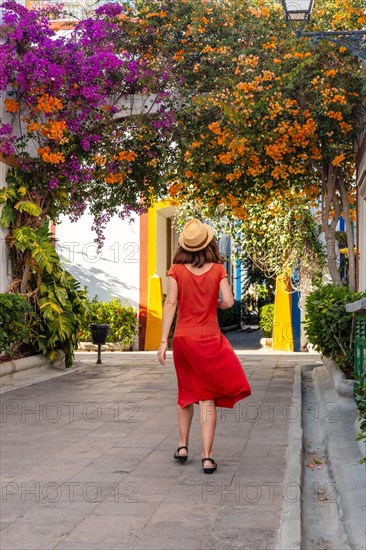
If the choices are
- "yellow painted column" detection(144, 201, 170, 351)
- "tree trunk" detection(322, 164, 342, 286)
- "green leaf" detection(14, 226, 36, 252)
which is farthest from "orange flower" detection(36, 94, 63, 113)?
"yellow painted column" detection(144, 201, 170, 351)

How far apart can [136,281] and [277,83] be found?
10.9 metres

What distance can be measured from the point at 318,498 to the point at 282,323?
57.8 feet

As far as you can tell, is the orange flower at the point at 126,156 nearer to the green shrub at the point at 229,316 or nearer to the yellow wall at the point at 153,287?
the yellow wall at the point at 153,287

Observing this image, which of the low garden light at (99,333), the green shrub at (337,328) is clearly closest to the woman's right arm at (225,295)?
the green shrub at (337,328)

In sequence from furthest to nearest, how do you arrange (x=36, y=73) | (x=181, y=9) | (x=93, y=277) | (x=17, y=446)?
(x=93, y=277) → (x=181, y=9) → (x=36, y=73) → (x=17, y=446)

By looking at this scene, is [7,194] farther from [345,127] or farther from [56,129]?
[345,127]

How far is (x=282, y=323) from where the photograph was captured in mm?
23984

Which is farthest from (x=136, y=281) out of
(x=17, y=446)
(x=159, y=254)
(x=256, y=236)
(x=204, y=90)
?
(x=17, y=446)

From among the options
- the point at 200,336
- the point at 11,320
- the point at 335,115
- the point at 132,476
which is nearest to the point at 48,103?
the point at 11,320

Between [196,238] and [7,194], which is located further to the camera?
[7,194]

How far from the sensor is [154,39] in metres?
15.4

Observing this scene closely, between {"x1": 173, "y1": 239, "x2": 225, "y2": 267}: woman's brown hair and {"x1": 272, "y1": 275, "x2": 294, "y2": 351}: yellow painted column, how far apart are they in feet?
55.0

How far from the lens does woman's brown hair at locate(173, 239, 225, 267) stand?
23.7 ft

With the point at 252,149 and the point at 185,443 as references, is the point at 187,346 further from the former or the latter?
the point at 252,149
